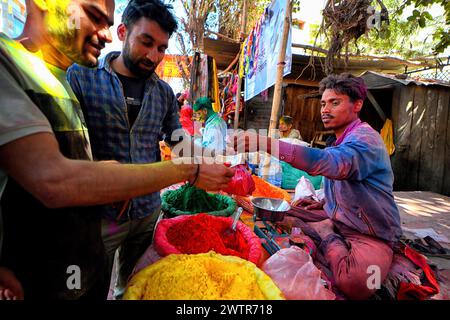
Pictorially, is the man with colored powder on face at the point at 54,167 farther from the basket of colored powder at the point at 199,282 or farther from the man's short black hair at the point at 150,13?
the man's short black hair at the point at 150,13

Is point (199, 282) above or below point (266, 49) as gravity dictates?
below

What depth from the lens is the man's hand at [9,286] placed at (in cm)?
86

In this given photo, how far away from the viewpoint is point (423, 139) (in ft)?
23.0

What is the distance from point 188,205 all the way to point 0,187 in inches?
70.6

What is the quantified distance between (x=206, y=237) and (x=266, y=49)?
11.8 feet

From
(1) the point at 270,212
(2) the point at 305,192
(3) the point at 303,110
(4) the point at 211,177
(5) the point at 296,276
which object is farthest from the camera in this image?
(3) the point at 303,110

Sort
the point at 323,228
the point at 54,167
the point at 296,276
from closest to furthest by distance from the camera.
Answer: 1. the point at 54,167
2. the point at 296,276
3. the point at 323,228

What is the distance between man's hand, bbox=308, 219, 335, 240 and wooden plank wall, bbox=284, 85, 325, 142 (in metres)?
7.27

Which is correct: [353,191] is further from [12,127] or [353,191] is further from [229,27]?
[229,27]

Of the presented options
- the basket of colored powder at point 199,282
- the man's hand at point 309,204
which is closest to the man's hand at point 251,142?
the basket of colored powder at point 199,282

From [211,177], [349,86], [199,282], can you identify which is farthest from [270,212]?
[349,86]

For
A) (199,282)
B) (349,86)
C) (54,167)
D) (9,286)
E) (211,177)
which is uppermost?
(349,86)

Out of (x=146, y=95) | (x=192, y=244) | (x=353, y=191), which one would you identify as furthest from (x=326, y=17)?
(x=192, y=244)

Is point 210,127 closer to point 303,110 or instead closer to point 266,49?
point 266,49
